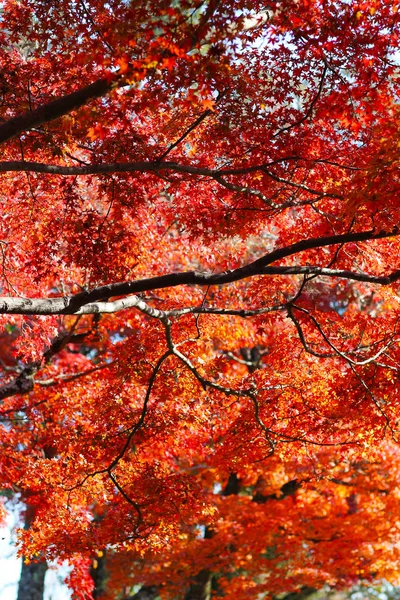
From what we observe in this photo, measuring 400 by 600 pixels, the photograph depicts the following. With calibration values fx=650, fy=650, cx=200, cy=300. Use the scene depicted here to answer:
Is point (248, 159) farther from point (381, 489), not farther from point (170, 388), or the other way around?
point (381, 489)

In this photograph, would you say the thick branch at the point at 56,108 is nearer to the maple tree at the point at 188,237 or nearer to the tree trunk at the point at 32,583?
the maple tree at the point at 188,237

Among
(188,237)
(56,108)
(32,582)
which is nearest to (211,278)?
(56,108)

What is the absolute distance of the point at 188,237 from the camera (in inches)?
403

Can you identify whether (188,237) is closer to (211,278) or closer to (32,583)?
(211,278)

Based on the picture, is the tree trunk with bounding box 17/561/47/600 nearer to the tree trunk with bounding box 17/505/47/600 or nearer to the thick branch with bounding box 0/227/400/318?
the tree trunk with bounding box 17/505/47/600

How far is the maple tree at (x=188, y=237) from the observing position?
20.2 feet

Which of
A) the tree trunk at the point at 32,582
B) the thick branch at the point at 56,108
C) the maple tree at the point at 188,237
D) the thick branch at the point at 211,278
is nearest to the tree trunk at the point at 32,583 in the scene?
the tree trunk at the point at 32,582

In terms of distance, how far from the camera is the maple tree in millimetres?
6145

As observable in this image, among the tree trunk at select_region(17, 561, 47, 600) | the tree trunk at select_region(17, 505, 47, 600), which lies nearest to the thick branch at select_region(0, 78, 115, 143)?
the tree trunk at select_region(17, 505, 47, 600)

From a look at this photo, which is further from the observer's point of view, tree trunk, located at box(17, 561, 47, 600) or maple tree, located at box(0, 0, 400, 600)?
tree trunk, located at box(17, 561, 47, 600)

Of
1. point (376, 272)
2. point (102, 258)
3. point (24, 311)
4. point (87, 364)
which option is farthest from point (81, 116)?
point (87, 364)

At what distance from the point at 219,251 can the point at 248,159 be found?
5.26 meters

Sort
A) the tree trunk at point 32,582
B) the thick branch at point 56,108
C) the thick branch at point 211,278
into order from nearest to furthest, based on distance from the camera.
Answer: the thick branch at point 56,108 < the thick branch at point 211,278 < the tree trunk at point 32,582

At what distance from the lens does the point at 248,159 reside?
7.69 meters
